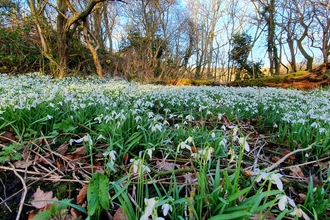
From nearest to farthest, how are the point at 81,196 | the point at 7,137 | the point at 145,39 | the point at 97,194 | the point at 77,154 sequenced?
the point at 97,194 < the point at 81,196 < the point at 77,154 < the point at 7,137 < the point at 145,39

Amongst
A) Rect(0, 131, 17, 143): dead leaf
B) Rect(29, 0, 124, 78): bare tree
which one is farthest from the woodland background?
Rect(0, 131, 17, 143): dead leaf

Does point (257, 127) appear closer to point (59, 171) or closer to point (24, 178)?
point (59, 171)

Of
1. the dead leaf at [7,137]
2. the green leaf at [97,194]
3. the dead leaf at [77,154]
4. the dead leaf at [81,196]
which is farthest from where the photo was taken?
the dead leaf at [7,137]

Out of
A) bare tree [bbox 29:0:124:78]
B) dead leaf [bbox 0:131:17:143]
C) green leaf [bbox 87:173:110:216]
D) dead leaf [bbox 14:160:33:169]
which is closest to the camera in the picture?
green leaf [bbox 87:173:110:216]

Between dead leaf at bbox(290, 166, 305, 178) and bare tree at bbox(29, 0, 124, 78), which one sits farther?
bare tree at bbox(29, 0, 124, 78)

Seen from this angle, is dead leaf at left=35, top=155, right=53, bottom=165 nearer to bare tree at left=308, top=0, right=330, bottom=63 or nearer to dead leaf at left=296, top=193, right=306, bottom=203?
dead leaf at left=296, top=193, right=306, bottom=203

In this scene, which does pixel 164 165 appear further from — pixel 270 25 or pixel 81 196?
pixel 270 25

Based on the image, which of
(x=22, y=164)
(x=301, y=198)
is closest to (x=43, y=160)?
(x=22, y=164)

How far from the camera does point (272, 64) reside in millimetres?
20594

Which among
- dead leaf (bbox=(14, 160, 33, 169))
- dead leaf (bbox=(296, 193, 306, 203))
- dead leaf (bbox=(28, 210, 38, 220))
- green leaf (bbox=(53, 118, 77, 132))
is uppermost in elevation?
green leaf (bbox=(53, 118, 77, 132))

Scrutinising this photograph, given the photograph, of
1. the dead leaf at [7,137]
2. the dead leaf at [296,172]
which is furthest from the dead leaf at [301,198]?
the dead leaf at [7,137]

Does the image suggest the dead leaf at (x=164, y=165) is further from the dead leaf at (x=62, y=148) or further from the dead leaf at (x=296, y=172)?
the dead leaf at (x=296, y=172)

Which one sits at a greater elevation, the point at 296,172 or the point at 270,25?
the point at 270,25

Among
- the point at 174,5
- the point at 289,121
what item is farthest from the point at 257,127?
the point at 174,5
